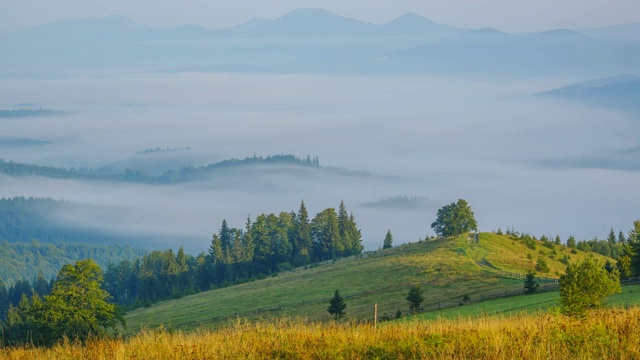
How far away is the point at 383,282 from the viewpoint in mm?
80688

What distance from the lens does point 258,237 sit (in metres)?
140

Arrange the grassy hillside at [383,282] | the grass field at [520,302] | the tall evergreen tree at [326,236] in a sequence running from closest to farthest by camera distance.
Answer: the grass field at [520,302]
the grassy hillside at [383,282]
the tall evergreen tree at [326,236]

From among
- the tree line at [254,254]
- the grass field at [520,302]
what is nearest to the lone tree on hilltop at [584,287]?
the grass field at [520,302]

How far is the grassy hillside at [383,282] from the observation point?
68.9m

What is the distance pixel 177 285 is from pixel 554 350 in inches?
4862

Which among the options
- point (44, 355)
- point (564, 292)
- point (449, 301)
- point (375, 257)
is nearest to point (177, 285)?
point (375, 257)

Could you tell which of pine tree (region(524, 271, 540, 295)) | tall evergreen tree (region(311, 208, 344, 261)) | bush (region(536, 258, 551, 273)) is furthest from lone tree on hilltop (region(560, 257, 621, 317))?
tall evergreen tree (region(311, 208, 344, 261))

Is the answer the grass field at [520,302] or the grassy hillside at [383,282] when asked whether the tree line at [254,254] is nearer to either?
the grassy hillside at [383,282]

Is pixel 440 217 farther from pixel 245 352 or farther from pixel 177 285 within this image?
pixel 245 352

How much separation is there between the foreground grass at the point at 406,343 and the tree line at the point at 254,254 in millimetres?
111800

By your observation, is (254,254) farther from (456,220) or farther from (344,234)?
(456,220)

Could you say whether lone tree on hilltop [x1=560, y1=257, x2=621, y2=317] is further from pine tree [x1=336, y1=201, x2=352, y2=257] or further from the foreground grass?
pine tree [x1=336, y1=201, x2=352, y2=257]

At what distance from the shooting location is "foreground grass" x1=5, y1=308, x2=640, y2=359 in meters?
→ 15.9

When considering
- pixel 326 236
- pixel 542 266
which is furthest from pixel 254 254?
pixel 542 266
